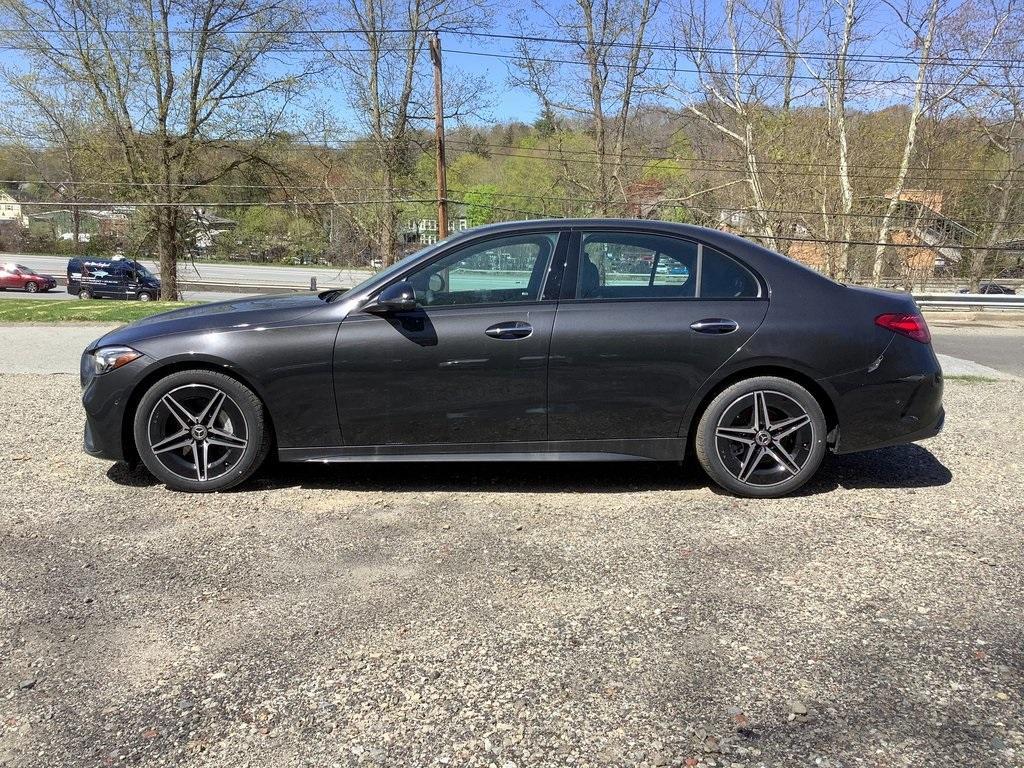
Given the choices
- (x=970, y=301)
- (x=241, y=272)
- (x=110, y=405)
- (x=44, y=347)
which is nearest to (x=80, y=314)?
(x=44, y=347)

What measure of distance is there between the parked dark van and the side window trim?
32.7m

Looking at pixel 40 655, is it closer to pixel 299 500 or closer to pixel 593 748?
pixel 299 500

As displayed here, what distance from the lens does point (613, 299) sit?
4055 millimetres

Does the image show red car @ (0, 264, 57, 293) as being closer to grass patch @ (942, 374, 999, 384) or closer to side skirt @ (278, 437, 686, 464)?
side skirt @ (278, 437, 686, 464)

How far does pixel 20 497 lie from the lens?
4098 millimetres

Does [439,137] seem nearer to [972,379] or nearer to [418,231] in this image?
[418,231]

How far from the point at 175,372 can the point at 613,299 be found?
255 cm

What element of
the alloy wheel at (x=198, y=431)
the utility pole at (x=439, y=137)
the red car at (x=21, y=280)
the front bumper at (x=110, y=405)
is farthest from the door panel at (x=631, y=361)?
the red car at (x=21, y=280)

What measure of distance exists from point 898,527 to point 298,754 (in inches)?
124

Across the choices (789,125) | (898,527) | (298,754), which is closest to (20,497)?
(298,754)

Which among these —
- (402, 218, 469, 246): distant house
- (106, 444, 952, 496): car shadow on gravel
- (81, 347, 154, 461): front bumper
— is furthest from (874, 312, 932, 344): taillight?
(402, 218, 469, 246): distant house

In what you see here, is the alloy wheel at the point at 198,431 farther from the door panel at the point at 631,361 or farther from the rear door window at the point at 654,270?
the rear door window at the point at 654,270

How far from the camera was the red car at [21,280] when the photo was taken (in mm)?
35188

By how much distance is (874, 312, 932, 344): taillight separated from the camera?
406 cm
